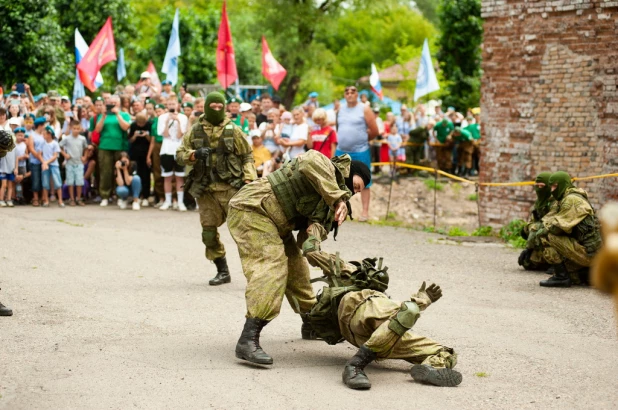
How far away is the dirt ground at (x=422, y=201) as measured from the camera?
830 inches

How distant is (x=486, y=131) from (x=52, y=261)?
24.2ft

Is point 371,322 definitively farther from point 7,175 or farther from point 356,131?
point 7,175

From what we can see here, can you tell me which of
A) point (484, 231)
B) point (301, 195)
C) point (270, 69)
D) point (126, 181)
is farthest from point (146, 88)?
point (301, 195)

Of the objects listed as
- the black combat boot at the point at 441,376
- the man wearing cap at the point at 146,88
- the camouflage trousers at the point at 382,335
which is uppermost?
the man wearing cap at the point at 146,88

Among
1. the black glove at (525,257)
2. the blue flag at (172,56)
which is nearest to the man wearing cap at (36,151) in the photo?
the blue flag at (172,56)

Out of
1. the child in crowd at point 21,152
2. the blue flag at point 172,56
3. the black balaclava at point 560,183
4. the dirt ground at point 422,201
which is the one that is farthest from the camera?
the blue flag at point 172,56

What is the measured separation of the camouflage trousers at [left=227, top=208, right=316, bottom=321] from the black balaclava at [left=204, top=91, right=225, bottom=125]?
9.11ft

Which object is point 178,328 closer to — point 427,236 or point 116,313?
point 116,313

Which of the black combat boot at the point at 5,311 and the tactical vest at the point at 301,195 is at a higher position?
the tactical vest at the point at 301,195

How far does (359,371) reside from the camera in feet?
21.5

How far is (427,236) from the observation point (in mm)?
14719

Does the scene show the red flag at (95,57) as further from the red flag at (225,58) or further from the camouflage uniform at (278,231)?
the camouflage uniform at (278,231)

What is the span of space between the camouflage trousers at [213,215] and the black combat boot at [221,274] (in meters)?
0.07

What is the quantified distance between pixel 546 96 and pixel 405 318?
900 centimetres
